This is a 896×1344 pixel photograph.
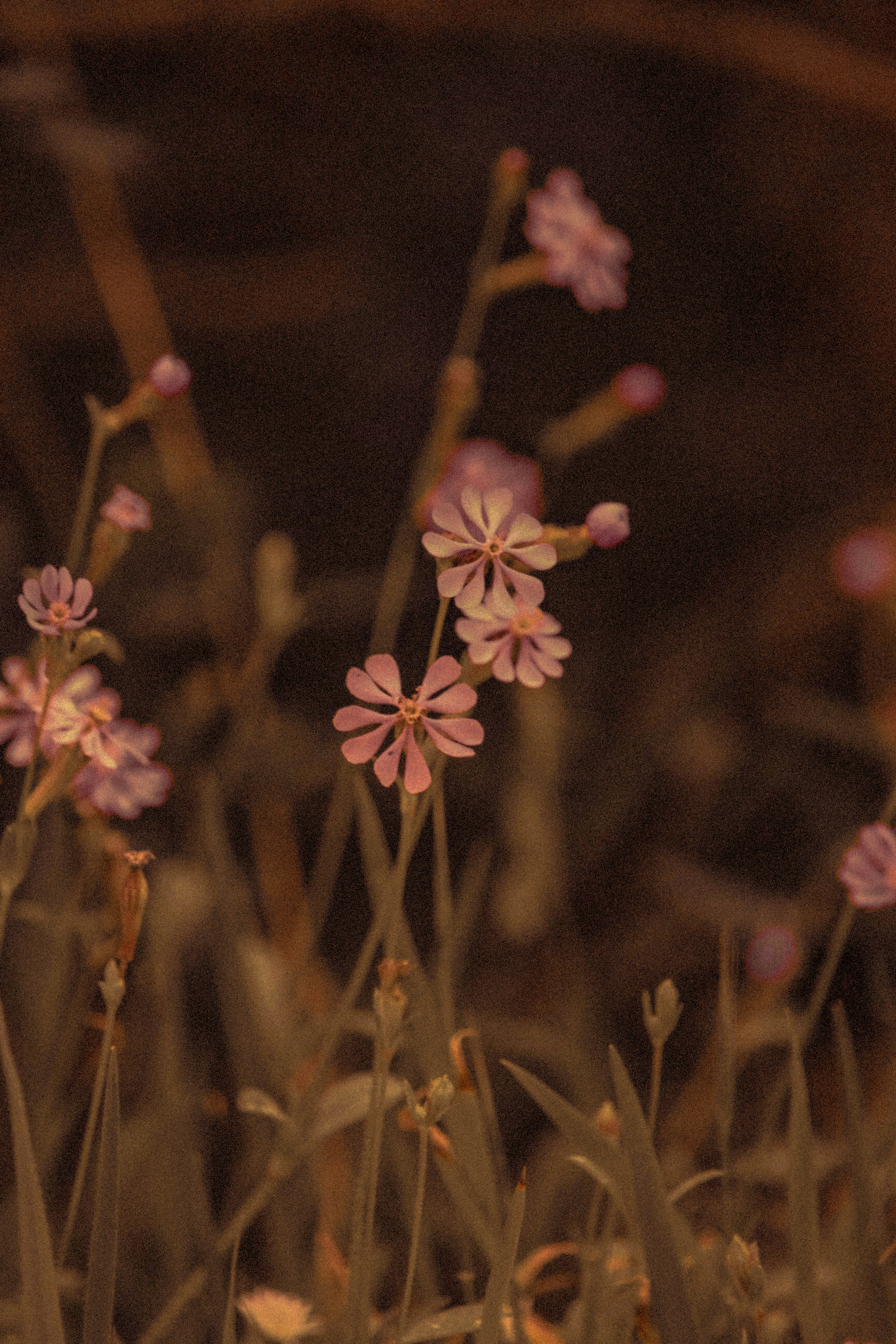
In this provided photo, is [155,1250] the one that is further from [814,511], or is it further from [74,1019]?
[814,511]

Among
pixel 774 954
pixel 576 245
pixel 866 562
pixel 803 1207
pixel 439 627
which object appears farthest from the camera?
pixel 866 562

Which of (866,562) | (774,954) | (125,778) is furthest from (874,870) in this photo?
(866,562)

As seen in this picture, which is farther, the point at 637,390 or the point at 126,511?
the point at 637,390

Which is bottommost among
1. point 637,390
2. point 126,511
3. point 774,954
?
point 774,954

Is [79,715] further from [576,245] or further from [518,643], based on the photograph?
[576,245]

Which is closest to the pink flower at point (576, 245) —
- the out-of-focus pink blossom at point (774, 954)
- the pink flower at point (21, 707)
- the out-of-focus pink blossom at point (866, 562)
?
the pink flower at point (21, 707)

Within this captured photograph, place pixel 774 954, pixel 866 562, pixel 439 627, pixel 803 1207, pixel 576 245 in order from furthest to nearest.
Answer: pixel 866 562
pixel 774 954
pixel 576 245
pixel 803 1207
pixel 439 627

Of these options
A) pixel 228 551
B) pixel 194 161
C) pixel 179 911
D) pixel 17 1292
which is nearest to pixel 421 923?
pixel 179 911

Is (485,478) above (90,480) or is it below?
above
